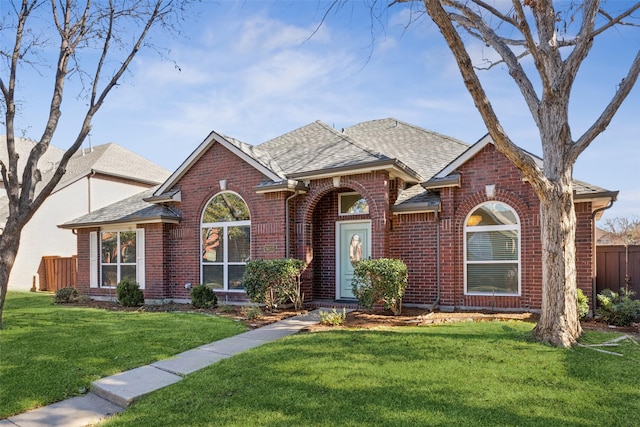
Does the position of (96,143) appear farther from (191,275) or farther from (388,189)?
(388,189)

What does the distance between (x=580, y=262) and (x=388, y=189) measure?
4.52m

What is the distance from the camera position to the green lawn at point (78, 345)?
531cm

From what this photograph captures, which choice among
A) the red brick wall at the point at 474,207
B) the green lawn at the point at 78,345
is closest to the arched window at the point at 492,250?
the red brick wall at the point at 474,207

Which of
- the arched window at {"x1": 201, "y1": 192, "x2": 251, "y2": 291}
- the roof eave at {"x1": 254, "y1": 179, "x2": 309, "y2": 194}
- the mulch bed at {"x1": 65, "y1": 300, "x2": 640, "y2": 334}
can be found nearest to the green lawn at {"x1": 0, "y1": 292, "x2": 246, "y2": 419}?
the mulch bed at {"x1": 65, "y1": 300, "x2": 640, "y2": 334}

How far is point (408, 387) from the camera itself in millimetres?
4555

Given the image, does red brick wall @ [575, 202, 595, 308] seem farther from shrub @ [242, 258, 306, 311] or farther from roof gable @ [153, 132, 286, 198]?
roof gable @ [153, 132, 286, 198]

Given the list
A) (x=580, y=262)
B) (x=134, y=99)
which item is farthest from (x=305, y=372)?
(x=134, y=99)

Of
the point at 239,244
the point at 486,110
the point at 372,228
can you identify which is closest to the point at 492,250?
the point at 372,228

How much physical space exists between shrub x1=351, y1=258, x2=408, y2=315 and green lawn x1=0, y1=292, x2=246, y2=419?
272 cm

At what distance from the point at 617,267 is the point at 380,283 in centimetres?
569

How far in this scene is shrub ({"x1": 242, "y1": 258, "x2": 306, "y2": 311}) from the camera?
10133mm

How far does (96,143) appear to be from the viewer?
1036 inches

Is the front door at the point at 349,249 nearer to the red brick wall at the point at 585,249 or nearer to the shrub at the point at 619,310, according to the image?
the red brick wall at the point at 585,249

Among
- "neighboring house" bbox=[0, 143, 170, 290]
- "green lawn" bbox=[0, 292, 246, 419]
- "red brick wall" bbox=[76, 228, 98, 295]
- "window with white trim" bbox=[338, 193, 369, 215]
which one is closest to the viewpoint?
"green lawn" bbox=[0, 292, 246, 419]
